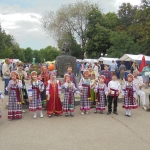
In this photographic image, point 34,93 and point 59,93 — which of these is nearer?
point 34,93

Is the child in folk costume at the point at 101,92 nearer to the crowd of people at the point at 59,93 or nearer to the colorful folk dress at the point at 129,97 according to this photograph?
the crowd of people at the point at 59,93

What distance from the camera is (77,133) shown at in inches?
230

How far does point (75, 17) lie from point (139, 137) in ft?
123

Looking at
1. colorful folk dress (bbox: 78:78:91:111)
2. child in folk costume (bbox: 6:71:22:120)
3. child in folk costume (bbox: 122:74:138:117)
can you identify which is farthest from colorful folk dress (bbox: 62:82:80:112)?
child in folk costume (bbox: 122:74:138:117)

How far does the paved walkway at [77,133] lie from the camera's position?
4984mm

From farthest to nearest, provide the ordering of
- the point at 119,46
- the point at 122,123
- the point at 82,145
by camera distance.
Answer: the point at 119,46 < the point at 122,123 < the point at 82,145

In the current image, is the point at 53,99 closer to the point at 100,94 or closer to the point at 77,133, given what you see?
the point at 100,94

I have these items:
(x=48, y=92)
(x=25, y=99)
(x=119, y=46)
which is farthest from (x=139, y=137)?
(x=119, y=46)

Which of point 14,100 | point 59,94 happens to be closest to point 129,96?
point 59,94

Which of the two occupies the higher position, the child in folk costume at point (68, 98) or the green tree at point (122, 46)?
the green tree at point (122, 46)

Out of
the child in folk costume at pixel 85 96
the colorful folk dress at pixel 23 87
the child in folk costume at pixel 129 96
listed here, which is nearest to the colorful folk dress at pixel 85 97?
the child in folk costume at pixel 85 96

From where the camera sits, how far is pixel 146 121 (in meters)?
7.18

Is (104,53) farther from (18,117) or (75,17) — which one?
(18,117)

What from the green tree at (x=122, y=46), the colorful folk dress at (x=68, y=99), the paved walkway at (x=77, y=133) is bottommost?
the paved walkway at (x=77, y=133)
